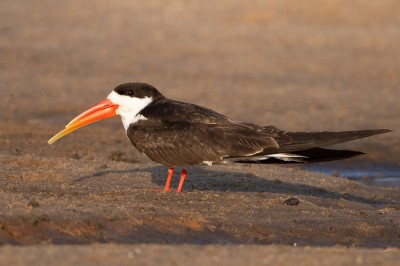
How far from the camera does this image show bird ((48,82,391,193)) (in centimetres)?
922

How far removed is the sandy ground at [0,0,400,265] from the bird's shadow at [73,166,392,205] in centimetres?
3

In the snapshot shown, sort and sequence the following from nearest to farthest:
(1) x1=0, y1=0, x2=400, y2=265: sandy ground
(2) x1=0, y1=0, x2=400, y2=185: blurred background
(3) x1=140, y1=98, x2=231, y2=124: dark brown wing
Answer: (1) x1=0, y1=0, x2=400, y2=265: sandy ground < (3) x1=140, y1=98, x2=231, y2=124: dark brown wing < (2) x1=0, y1=0, x2=400, y2=185: blurred background

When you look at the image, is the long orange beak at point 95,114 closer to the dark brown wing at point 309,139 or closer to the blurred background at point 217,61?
the dark brown wing at point 309,139

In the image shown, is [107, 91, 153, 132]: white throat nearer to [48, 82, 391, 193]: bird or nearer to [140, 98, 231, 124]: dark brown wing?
[48, 82, 391, 193]: bird

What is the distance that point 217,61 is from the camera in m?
21.0

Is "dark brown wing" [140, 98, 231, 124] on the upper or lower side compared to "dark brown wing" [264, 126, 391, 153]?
upper

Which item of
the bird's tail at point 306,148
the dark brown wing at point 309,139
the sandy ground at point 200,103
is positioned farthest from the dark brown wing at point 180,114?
the sandy ground at point 200,103

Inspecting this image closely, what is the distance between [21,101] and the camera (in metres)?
17.3

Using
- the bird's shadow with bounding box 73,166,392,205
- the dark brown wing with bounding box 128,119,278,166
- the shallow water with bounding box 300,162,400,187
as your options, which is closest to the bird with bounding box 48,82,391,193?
the dark brown wing with bounding box 128,119,278,166

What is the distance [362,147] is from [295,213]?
5.67 metres

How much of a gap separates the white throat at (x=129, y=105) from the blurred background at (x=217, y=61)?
3083 millimetres

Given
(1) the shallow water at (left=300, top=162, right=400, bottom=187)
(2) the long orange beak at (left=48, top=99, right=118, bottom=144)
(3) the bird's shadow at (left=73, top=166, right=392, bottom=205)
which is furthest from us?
(1) the shallow water at (left=300, top=162, right=400, bottom=187)

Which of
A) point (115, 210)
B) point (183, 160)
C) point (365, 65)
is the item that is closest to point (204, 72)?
point (365, 65)

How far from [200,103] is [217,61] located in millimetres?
3774
